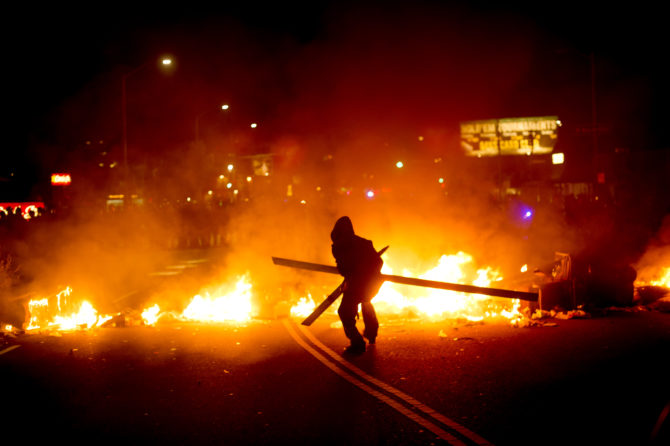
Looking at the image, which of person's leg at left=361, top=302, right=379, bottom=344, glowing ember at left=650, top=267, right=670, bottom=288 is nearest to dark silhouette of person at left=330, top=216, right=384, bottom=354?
person's leg at left=361, top=302, right=379, bottom=344

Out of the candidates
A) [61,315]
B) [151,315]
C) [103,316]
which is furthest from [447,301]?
[61,315]

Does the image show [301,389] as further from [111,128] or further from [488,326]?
[111,128]

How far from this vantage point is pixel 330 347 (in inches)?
343

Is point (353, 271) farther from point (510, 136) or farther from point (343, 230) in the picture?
point (510, 136)

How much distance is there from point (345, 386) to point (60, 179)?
27.8 metres

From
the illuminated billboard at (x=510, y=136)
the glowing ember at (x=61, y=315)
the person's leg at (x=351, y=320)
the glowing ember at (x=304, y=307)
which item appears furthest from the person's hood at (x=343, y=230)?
the illuminated billboard at (x=510, y=136)

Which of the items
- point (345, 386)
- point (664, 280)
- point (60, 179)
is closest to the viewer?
point (345, 386)

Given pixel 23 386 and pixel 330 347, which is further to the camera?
pixel 330 347

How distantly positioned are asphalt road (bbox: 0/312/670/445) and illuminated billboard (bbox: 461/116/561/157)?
33.8m

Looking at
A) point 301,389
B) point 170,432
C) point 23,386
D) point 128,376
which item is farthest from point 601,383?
point 23,386

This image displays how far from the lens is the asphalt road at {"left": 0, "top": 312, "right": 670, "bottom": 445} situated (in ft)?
17.5

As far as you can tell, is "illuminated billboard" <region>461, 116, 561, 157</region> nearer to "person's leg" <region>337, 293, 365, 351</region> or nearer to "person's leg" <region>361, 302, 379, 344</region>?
"person's leg" <region>361, 302, 379, 344</region>

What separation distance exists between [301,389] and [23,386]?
2837 millimetres

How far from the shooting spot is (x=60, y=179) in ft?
102
